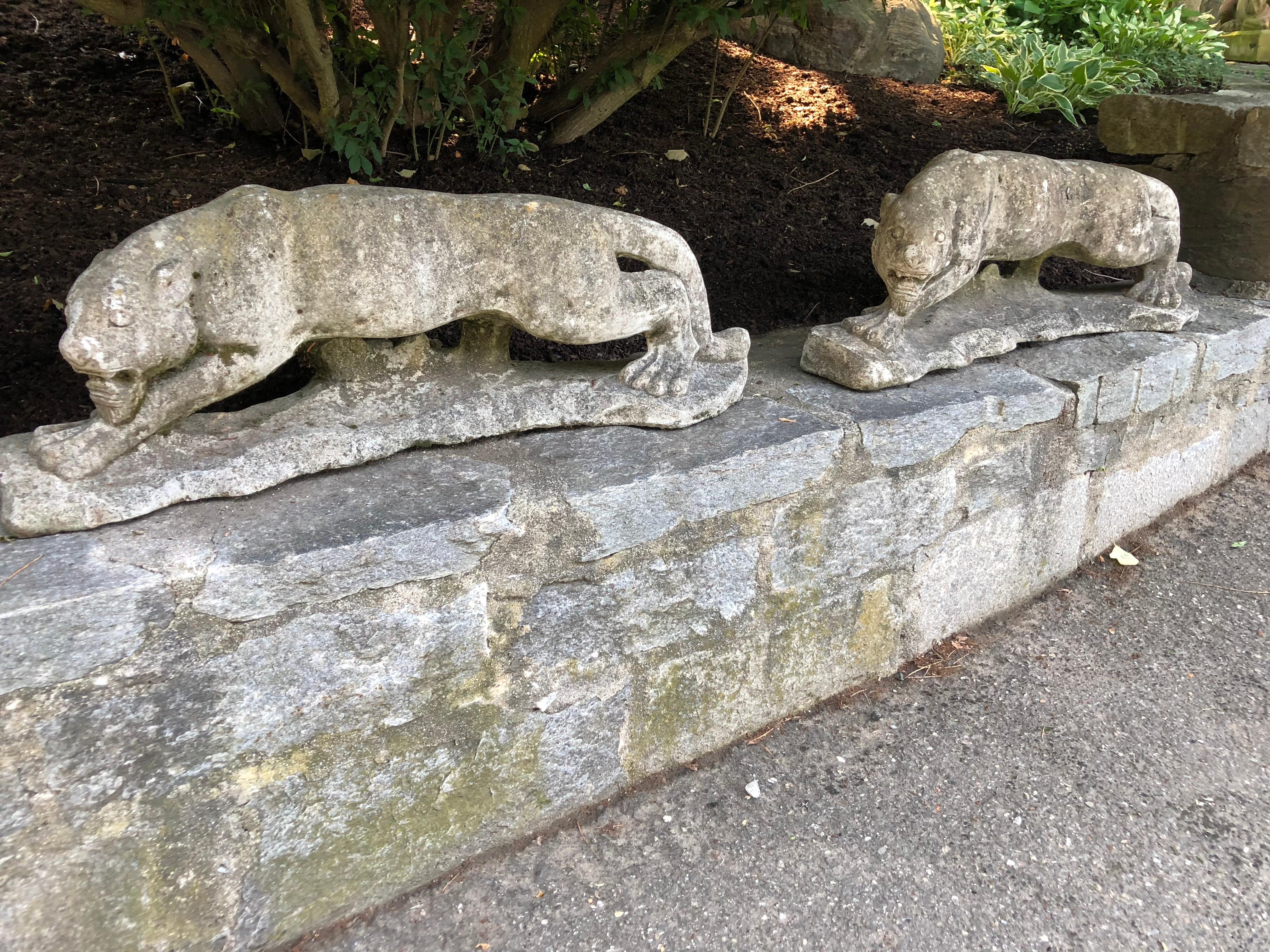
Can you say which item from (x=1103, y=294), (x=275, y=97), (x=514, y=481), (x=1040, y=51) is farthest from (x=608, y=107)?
(x=1040, y=51)

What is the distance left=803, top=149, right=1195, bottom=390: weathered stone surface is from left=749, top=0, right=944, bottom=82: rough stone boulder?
81.4 inches

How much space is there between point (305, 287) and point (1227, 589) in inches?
109

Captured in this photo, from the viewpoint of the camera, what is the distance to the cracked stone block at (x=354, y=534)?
4.99 ft

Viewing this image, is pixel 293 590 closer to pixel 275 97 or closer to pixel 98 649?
pixel 98 649

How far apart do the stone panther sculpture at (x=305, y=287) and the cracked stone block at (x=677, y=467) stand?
0.23 m

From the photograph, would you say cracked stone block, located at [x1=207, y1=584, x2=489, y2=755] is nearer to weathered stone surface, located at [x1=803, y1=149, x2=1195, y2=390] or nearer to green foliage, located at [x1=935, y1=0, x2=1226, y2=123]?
weathered stone surface, located at [x1=803, y1=149, x2=1195, y2=390]

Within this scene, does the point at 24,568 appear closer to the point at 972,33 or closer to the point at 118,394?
the point at 118,394

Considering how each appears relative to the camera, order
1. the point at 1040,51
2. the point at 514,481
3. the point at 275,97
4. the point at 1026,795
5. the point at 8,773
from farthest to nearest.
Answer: the point at 1040,51, the point at 275,97, the point at 1026,795, the point at 514,481, the point at 8,773

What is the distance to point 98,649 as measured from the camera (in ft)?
4.60

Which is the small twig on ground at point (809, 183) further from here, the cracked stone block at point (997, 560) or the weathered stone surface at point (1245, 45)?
the weathered stone surface at point (1245, 45)

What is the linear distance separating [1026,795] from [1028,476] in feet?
2.81

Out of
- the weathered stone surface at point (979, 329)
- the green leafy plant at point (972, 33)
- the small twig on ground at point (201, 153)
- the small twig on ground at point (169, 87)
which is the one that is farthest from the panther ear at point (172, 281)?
the green leafy plant at point (972, 33)

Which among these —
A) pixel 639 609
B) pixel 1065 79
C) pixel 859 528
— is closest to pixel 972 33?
pixel 1065 79

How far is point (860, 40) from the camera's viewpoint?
4445mm
